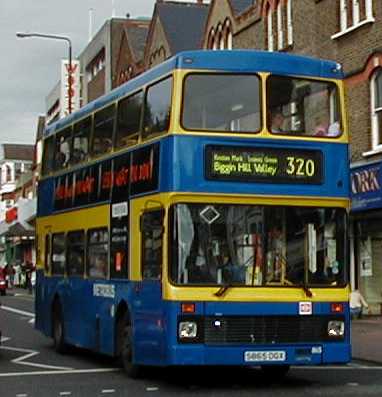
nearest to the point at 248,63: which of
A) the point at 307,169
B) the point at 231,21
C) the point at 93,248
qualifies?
the point at 307,169

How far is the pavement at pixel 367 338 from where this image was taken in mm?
17625

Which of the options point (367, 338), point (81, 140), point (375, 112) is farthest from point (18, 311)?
point (81, 140)

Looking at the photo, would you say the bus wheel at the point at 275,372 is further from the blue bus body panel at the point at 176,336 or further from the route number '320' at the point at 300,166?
the route number '320' at the point at 300,166

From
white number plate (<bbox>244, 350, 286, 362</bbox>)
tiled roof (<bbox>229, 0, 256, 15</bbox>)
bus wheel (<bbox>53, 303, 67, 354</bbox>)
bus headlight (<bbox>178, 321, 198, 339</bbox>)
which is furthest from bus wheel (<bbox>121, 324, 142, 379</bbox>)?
tiled roof (<bbox>229, 0, 256, 15</bbox>)

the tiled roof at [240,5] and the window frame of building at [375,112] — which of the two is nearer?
the window frame of building at [375,112]

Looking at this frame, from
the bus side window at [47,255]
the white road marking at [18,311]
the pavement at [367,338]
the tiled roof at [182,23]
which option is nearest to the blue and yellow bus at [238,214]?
the pavement at [367,338]

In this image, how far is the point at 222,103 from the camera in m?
12.8

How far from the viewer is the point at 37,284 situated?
19953 mm

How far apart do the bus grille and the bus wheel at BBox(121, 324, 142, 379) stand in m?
1.73

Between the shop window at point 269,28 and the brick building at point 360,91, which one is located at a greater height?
the shop window at point 269,28

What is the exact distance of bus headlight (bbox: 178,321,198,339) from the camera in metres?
12.3

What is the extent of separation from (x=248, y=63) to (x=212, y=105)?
2.51 feet

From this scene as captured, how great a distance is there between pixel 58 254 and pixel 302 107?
6.59m

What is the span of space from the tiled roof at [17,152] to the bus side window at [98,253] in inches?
3953
